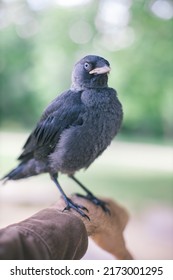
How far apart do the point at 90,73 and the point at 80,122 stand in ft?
0.47

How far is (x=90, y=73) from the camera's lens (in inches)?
49.2

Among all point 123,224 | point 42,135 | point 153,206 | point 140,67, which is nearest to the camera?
point 42,135

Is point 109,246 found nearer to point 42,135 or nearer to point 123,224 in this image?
point 123,224

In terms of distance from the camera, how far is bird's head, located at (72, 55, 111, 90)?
1214mm

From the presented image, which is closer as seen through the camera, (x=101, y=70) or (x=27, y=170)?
(x=101, y=70)

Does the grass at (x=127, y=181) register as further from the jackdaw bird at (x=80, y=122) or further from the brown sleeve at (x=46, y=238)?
the brown sleeve at (x=46, y=238)

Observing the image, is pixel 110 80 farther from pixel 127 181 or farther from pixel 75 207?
pixel 127 181

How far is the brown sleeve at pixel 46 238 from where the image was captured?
0.88 m

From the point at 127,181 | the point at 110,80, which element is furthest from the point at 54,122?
the point at 127,181

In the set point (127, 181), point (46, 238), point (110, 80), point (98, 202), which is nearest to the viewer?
point (46, 238)

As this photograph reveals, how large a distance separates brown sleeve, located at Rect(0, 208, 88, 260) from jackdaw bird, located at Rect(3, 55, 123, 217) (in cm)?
17

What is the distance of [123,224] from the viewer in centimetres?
144
